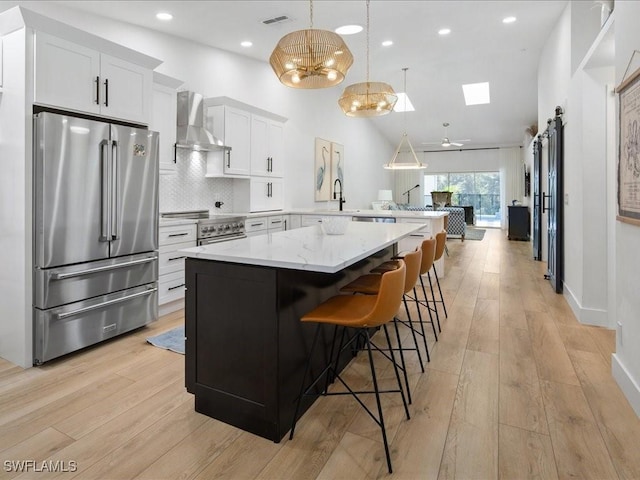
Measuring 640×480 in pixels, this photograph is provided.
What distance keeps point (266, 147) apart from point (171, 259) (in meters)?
2.52

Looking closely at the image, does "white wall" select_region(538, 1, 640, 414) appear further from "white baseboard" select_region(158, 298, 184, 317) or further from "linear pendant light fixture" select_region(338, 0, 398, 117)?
"white baseboard" select_region(158, 298, 184, 317)

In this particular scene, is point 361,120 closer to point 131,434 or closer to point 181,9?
point 181,9

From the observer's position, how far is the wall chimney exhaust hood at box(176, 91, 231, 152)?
4480 mm

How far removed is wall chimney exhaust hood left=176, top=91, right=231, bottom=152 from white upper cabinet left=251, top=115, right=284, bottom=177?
85cm

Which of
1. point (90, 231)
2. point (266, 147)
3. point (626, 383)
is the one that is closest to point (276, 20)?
point (266, 147)

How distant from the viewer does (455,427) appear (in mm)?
2023

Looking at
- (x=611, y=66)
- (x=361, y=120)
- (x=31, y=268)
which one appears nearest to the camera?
(x=31, y=268)

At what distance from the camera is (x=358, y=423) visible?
2.05 metres

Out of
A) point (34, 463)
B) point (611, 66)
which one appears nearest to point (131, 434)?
point (34, 463)

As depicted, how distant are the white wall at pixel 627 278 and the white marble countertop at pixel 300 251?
1339 millimetres

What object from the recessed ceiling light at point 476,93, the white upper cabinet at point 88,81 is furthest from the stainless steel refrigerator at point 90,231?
the recessed ceiling light at point 476,93

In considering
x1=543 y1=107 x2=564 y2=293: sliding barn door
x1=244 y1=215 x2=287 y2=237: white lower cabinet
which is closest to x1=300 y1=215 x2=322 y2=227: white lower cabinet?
x1=244 y1=215 x2=287 y2=237: white lower cabinet

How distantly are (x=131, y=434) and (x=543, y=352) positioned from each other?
2.82 metres

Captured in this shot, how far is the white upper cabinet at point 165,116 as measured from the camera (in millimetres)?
4074
